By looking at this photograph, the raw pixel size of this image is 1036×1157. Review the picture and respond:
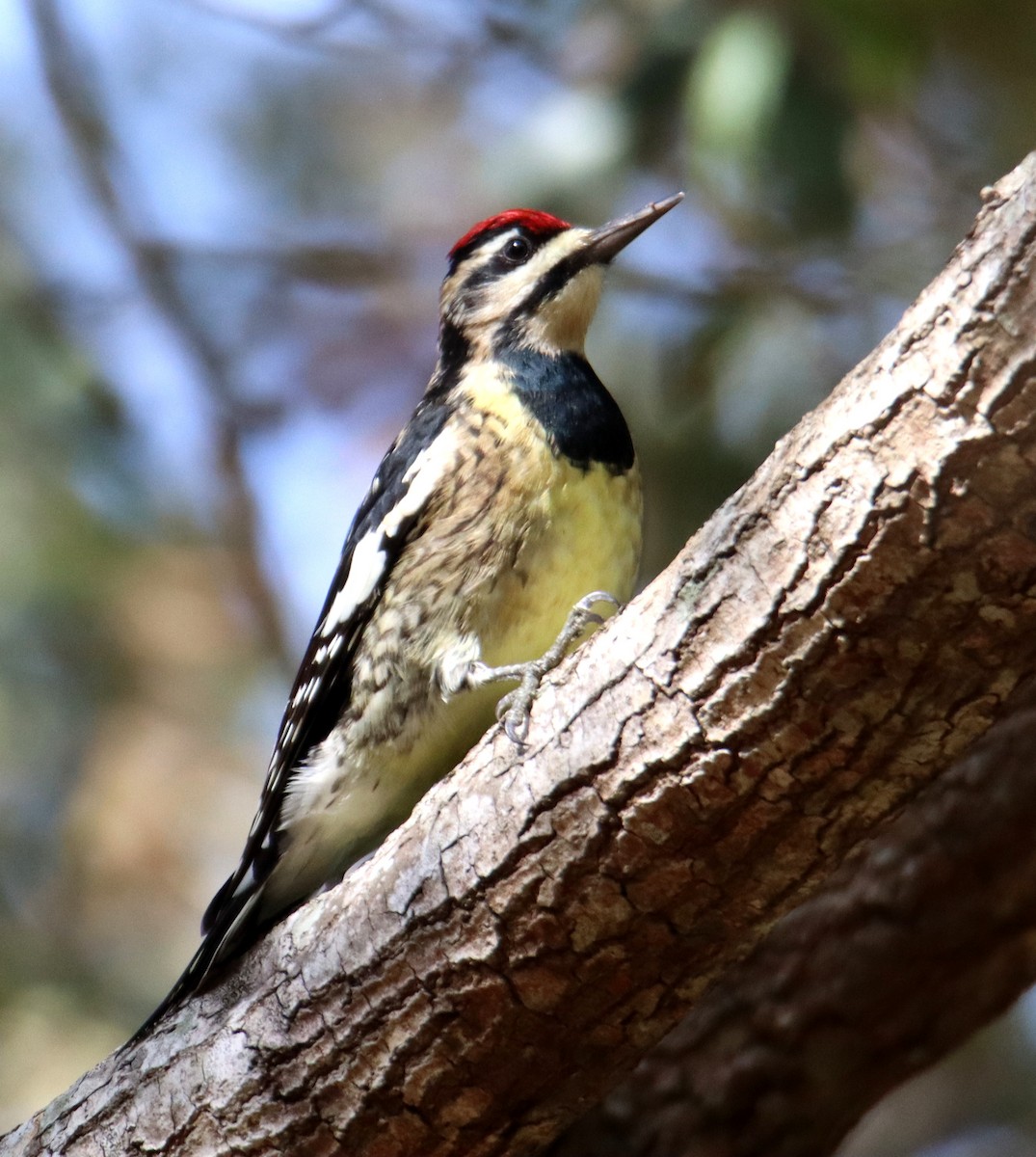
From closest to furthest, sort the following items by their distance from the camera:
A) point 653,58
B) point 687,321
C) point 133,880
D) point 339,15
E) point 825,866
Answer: point 825,866 → point 653,58 → point 687,321 → point 339,15 → point 133,880

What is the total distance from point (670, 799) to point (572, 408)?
3.98ft

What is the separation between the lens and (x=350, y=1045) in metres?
2.19

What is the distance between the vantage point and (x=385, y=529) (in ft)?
9.50

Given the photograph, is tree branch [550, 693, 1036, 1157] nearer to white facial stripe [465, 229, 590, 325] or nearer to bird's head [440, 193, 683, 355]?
bird's head [440, 193, 683, 355]

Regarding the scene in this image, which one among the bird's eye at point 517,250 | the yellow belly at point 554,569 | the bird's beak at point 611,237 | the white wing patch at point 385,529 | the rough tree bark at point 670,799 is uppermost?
the bird's eye at point 517,250

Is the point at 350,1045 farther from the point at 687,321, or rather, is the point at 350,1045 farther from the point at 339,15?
the point at 339,15

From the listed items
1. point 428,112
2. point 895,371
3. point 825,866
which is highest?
point 428,112

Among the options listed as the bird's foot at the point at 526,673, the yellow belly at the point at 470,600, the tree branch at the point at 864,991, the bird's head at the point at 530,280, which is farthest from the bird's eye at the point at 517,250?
the tree branch at the point at 864,991

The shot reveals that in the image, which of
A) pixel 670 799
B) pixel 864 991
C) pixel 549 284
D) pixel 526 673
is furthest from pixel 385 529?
pixel 864 991

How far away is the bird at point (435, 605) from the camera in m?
2.71

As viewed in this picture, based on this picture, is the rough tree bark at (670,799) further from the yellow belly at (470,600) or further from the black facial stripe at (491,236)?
the black facial stripe at (491,236)

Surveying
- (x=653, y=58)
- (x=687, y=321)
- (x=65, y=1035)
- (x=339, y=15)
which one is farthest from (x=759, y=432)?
(x=65, y=1035)

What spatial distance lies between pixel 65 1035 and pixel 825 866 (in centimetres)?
301

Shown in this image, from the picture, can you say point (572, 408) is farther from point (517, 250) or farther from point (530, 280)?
point (517, 250)
